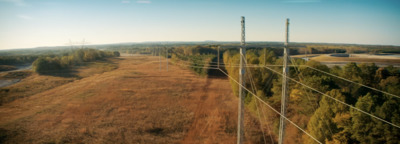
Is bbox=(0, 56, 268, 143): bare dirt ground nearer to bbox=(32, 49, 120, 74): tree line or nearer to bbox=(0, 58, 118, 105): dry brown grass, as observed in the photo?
bbox=(0, 58, 118, 105): dry brown grass

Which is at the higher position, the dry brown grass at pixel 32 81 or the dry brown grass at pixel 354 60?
the dry brown grass at pixel 354 60

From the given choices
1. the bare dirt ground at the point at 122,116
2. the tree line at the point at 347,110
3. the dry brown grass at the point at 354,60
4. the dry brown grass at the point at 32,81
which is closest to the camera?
the tree line at the point at 347,110

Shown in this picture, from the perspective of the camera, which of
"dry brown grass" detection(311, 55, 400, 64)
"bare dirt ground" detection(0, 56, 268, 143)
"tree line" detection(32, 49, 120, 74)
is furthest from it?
"tree line" detection(32, 49, 120, 74)

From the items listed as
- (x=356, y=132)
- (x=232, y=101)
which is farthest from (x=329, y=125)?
(x=232, y=101)

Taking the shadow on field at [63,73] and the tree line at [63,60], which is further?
the shadow on field at [63,73]

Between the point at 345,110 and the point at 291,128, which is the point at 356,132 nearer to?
the point at 345,110

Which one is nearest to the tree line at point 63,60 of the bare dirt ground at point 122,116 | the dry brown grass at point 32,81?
the dry brown grass at point 32,81

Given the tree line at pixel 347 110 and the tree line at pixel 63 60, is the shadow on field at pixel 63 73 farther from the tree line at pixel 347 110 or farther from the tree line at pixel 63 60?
the tree line at pixel 347 110

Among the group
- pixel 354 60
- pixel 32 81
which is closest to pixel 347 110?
pixel 354 60

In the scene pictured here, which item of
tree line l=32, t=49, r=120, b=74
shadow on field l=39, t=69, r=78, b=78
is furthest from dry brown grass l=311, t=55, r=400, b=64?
tree line l=32, t=49, r=120, b=74
